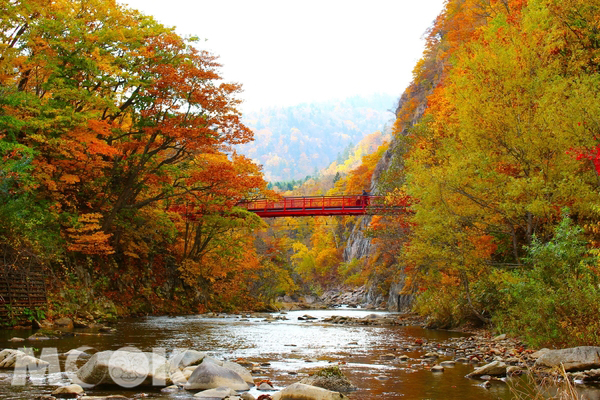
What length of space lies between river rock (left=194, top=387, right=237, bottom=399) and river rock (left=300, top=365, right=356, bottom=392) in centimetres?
86

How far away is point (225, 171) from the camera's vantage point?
18719 mm

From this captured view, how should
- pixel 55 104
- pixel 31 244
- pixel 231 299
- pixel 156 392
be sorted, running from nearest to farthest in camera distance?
pixel 156 392
pixel 31 244
pixel 55 104
pixel 231 299

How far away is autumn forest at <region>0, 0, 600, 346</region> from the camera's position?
34.5 feet

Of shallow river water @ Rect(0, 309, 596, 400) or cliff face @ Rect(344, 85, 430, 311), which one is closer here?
shallow river water @ Rect(0, 309, 596, 400)

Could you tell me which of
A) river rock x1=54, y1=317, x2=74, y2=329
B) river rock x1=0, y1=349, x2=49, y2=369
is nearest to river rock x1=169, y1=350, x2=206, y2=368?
river rock x1=0, y1=349, x2=49, y2=369

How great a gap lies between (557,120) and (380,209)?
473 inches

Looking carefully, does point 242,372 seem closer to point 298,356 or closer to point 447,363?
point 298,356

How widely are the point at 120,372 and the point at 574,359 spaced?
19.1 ft

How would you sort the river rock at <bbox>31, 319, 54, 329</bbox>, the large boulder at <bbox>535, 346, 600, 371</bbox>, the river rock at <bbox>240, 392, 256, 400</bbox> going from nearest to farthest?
the river rock at <bbox>240, 392, 256, 400</bbox> → the large boulder at <bbox>535, 346, 600, 371</bbox> → the river rock at <bbox>31, 319, 54, 329</bbox>

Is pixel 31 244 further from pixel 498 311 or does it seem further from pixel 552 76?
pixel 552 76

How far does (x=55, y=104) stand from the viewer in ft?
49.9

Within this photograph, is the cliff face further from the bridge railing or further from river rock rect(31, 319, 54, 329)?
river rock rect(31, 319, 54, 329)

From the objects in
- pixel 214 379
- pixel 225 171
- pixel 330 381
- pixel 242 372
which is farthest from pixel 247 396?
pixel 225 171

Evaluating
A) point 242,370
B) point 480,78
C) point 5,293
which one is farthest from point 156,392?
point 480,78
